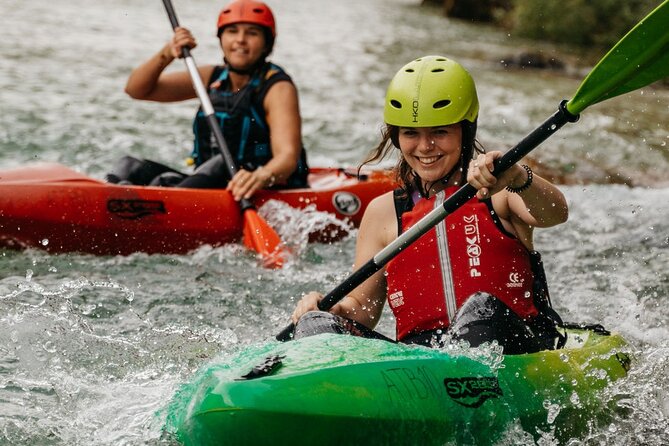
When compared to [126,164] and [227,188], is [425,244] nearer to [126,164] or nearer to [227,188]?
[227,188]

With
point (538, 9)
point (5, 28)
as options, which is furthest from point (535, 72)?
point (5, 28)

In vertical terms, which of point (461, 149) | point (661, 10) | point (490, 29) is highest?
point (661, 10)

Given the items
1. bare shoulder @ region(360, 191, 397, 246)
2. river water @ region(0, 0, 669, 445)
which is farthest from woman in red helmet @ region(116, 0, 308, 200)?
bare shoulder @ region(360, 191, 397, 246)

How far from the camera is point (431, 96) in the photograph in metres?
3.37

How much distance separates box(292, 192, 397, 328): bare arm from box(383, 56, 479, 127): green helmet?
13.7 inches

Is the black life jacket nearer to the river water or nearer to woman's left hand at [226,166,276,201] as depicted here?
woman's left hand at [226,166,276,201]

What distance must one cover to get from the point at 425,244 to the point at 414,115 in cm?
45

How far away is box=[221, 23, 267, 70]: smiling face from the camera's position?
5.91 meters

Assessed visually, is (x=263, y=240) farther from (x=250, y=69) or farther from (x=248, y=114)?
(x=250, y=69)

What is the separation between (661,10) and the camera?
9.57 feet

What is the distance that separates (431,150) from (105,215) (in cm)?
260

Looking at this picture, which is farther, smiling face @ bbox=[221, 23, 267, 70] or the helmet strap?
the helmet strap

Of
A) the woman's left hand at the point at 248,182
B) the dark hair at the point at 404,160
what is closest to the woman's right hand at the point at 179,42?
the woman's left hand at the point at 248,182

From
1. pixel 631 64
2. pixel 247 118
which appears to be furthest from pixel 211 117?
pixel 631 64
